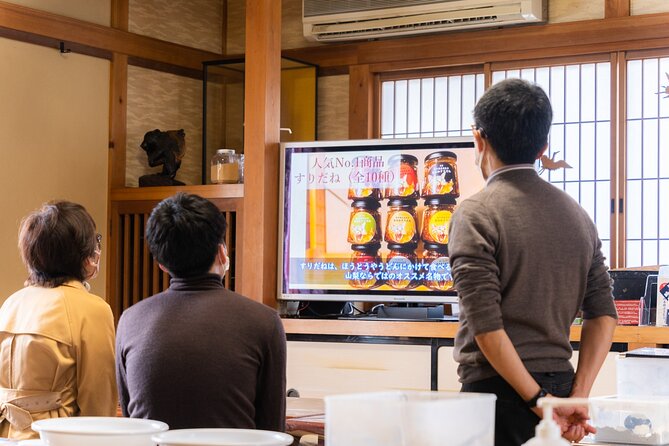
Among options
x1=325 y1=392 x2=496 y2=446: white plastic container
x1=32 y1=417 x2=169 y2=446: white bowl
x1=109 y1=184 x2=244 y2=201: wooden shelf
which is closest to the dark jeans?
x1=325 y1=392 x2=496 y2=446: white plastic container

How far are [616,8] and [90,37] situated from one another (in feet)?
9.84

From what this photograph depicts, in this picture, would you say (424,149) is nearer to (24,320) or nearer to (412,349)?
(412,349)

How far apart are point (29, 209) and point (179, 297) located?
3478 mm

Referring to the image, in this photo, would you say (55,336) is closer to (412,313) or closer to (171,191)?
(412,313)

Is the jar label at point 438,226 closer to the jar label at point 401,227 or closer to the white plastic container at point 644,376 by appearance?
the jar label at point 401,227

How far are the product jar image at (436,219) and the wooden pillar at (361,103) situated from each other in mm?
1564

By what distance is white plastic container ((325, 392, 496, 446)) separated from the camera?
132 cm

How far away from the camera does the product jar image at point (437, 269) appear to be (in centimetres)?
475

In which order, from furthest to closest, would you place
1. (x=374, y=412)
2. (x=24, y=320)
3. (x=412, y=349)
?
(x=412, y=349)
(x=24, y=320)
(x=374, y=412)

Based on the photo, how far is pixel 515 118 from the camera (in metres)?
1.91

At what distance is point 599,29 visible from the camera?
5699 millimetres

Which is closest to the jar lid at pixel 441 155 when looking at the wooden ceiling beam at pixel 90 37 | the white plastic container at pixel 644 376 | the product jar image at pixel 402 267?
the product jar image at pixel 402 267

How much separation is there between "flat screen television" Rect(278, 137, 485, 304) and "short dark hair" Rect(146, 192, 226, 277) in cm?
258

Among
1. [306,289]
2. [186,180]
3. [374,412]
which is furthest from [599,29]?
[374,412]
